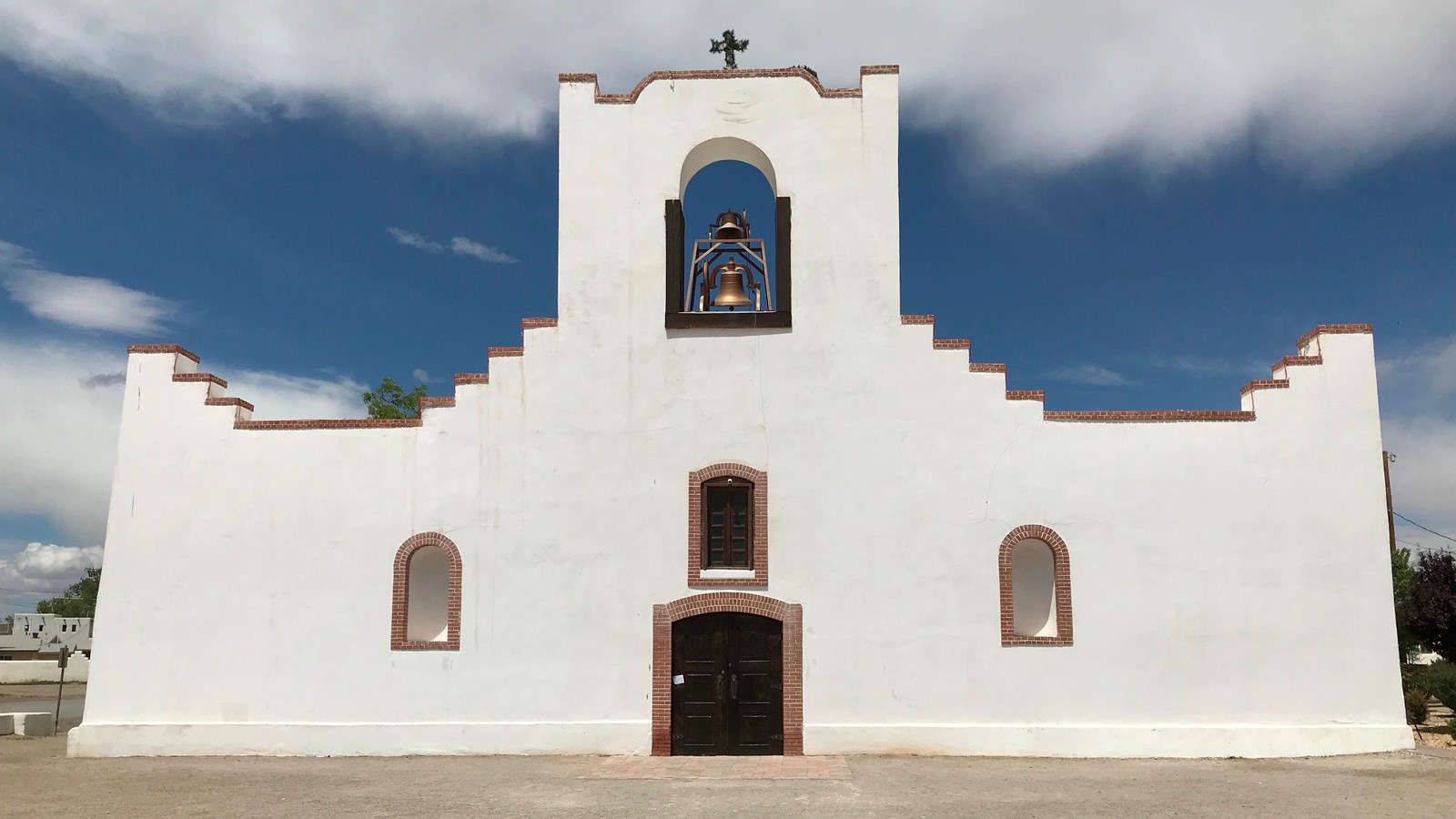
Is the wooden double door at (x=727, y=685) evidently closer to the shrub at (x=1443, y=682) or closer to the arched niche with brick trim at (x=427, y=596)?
the arched niche with brick trim at (x=427, y=596)

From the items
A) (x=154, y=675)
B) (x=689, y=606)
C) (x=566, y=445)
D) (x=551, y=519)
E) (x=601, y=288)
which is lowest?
(x=154, y=675)

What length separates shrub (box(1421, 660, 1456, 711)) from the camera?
58.3 feet

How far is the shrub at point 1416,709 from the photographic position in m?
18.5

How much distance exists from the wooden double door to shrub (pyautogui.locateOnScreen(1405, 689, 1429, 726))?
11.6 meters

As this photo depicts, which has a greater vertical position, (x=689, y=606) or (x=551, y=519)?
(x=551, y=519)

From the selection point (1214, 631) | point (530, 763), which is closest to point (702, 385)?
point (530, 763)

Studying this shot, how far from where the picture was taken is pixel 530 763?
14742mm

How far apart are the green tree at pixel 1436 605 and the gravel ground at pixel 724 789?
5435mm

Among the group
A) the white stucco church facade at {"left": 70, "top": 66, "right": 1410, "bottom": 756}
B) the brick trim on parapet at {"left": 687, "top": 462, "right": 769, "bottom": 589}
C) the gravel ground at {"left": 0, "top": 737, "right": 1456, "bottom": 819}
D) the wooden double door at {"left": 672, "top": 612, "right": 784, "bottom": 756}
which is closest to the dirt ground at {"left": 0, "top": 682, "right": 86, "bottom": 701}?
the gravel ground at {"left": 0, "top": 737, "right": 1456, "bottom": 819}

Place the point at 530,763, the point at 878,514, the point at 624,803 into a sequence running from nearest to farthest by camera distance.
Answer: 1. the point at 624,803
2. the point at 530,763
3. the point at 878,514

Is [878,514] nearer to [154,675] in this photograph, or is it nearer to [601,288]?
[601,288]

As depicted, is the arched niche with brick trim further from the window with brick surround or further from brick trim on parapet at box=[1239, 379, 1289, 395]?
brick trim on parapet at box=[1239, 379, 1289, 395]

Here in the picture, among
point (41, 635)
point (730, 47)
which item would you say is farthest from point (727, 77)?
point (41, 635)

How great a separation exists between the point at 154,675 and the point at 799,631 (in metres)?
9.56
